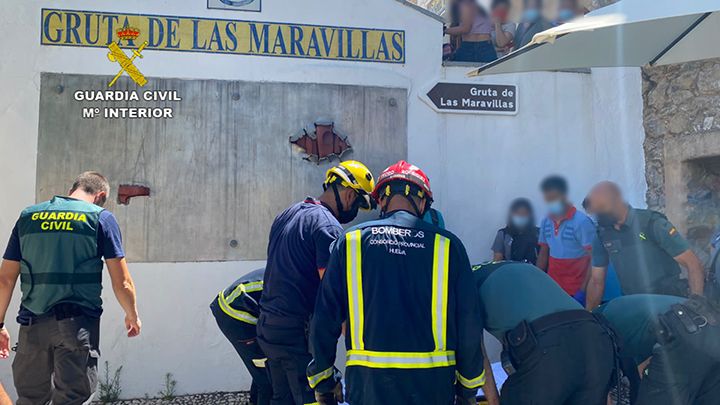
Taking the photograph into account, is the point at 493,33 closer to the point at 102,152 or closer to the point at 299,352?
the point at 102,152

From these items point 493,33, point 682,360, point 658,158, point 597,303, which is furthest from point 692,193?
point 682,360

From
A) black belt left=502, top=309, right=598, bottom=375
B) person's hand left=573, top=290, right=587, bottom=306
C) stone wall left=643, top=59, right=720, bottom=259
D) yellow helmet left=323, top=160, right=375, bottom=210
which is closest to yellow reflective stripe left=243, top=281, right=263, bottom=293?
yellow helmet left=323, top=160, right=375, bottom=210

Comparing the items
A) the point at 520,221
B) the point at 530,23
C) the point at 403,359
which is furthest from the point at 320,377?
the point at 530,23

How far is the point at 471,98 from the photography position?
227 inches

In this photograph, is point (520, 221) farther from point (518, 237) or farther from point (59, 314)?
point (59, 314)

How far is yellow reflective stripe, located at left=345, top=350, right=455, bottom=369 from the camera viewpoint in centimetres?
251

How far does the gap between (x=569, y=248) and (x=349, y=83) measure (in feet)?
8.18

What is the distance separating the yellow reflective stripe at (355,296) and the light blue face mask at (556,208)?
3.32 m

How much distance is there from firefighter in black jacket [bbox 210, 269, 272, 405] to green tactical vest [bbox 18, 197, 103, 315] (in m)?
0.81

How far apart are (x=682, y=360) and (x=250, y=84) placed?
13.4ft

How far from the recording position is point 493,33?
6535 mm

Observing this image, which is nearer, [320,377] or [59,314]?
[320,377]

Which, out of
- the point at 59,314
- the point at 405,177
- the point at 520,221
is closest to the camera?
the point at 405,177

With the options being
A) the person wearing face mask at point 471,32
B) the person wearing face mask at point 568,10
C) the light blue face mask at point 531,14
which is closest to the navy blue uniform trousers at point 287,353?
the person wearing face mask at point 471,32
